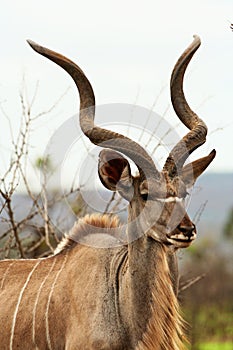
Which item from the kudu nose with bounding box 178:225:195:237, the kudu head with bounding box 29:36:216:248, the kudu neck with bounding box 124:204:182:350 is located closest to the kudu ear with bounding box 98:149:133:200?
the kudu head with bounding box 29:36:216:248

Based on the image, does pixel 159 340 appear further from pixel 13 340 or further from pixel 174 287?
pixel 13 340

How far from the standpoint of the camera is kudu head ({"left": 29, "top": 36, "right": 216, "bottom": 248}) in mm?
4363

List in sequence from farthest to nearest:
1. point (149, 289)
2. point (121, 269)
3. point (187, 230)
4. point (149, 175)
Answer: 1. point (121, 269)
2. point (149, 289)
3. point (149, 175)
4. point (187, 230)

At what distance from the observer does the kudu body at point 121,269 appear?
4.50 m

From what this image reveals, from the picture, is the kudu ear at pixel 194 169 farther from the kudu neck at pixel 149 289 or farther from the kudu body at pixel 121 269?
the kudu neck at pixel 149 289

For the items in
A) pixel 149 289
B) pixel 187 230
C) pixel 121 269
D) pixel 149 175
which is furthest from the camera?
pixel 121 269

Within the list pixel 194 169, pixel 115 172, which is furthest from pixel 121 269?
pixel 194 169

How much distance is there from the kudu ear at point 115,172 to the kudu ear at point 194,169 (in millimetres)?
259

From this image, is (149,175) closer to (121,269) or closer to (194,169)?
(194,169)

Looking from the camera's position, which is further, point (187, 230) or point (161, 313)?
point (161, 313)

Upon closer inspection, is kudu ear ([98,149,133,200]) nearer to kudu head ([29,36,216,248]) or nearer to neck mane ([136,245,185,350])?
kudu head ([29,36,216,248])

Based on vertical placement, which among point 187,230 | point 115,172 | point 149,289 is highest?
point 115,172

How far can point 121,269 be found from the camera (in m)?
4.78

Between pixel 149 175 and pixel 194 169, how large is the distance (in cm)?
30
